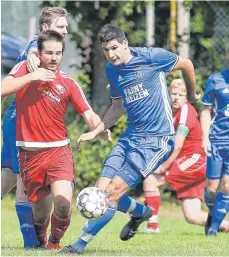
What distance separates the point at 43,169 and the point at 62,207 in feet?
1.27

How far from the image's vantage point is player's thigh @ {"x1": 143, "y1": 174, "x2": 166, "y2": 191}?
1362cm

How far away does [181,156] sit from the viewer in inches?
534

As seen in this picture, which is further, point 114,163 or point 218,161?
point 218,161

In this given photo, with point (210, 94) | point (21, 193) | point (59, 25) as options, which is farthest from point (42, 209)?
point (210, 94)

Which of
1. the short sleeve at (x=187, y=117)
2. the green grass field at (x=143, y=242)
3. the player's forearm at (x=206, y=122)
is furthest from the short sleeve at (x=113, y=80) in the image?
the short sleeve at (x=187, y=117)

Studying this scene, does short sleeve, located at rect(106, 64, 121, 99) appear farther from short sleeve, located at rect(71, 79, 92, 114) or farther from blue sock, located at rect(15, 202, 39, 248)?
blue sock, located at rect(15, 202, 39, 248)

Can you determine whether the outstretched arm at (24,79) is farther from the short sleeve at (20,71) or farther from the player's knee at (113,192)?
the player's knee at (113,192)

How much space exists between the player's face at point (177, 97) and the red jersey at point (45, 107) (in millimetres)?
3713

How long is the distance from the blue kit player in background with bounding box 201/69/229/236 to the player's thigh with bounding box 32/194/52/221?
269 cm

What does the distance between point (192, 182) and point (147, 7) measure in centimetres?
529

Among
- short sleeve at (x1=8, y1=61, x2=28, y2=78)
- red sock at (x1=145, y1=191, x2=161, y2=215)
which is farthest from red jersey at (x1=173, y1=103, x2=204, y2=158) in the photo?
short sleeve at (x1=8, y1=61, x2=28, y2=78)

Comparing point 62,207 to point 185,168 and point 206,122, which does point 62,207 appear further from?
point 185,168

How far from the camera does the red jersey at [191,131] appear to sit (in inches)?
523

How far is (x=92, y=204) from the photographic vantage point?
941 cm
